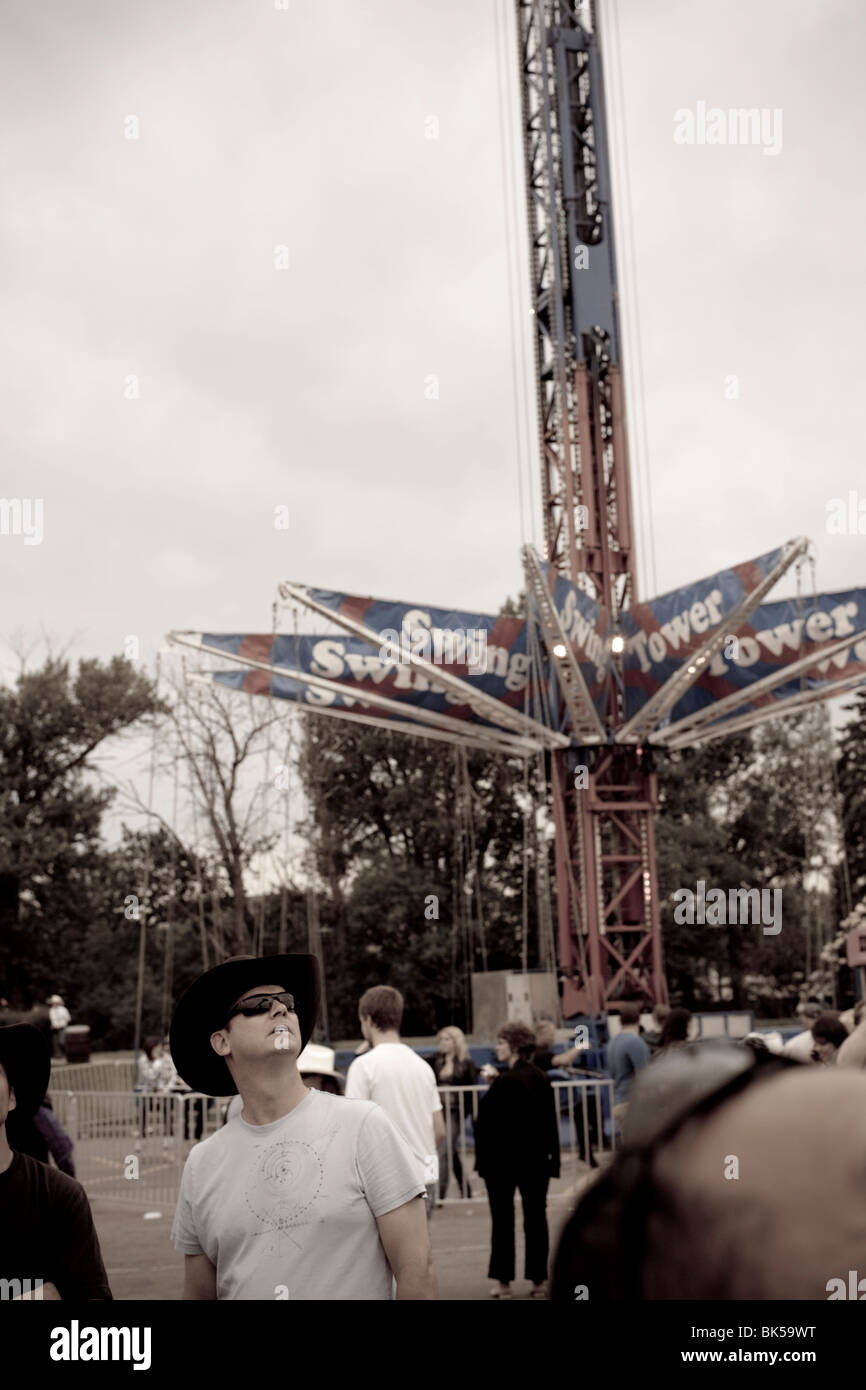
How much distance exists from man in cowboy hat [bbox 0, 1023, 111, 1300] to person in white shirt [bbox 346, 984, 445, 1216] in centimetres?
352

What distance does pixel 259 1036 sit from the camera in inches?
152

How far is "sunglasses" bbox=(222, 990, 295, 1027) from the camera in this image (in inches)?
155

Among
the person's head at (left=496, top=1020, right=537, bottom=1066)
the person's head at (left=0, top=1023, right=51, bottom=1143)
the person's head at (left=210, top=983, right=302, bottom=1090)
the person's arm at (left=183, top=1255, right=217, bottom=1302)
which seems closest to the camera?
the person's arm at (left=183, top=1255, right=217, bottom=1302)

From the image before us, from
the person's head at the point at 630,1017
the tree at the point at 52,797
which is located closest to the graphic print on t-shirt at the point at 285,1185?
the person's head at the point at 630,1017

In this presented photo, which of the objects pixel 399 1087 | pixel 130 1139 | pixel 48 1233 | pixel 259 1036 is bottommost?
pixel 130 1139

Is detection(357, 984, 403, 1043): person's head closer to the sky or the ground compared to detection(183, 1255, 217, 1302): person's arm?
closer to the sky

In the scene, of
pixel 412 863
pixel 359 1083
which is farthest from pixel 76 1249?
pixel 412 863

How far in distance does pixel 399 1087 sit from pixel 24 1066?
3.14 meters

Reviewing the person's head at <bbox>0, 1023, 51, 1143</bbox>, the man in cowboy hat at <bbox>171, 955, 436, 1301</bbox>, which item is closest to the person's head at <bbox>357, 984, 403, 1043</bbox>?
the person's head at <bbox>0, 1023, 51, 1143</bbox>

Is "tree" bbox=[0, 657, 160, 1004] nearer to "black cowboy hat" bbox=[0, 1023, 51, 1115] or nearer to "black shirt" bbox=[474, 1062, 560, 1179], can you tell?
"black shirt" bbox=[474, 1062, 560, 1179]

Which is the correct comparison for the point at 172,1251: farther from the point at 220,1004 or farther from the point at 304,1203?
the point at 304,1203
